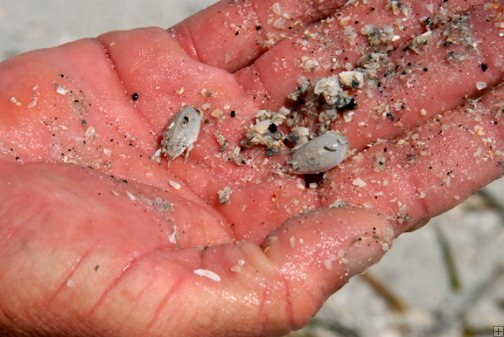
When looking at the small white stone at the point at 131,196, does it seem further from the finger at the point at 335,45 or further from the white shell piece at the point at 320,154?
the finger at the point at 335,45

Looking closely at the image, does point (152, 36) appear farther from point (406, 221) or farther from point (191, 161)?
point (406, 221)

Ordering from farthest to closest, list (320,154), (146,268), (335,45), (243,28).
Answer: (243,28)
(335,45)
(320,154)
(146,268)

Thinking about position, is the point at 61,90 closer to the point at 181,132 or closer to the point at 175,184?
the point at 181,132

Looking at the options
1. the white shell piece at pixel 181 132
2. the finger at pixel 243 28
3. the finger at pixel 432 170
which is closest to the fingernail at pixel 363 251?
the finger at pixel 432 170

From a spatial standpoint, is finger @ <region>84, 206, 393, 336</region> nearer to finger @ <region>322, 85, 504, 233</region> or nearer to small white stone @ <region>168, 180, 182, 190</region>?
finger @ <region>322, 85, 504, 233</region>

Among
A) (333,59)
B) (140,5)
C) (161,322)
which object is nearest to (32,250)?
(161,322)

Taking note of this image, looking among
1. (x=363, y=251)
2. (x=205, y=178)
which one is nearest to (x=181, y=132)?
(x=205, y=178)

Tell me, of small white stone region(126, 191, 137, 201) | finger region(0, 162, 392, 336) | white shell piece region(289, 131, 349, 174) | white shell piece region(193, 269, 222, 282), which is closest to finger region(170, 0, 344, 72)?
white shell piece region(289, 131, 349, 174)
